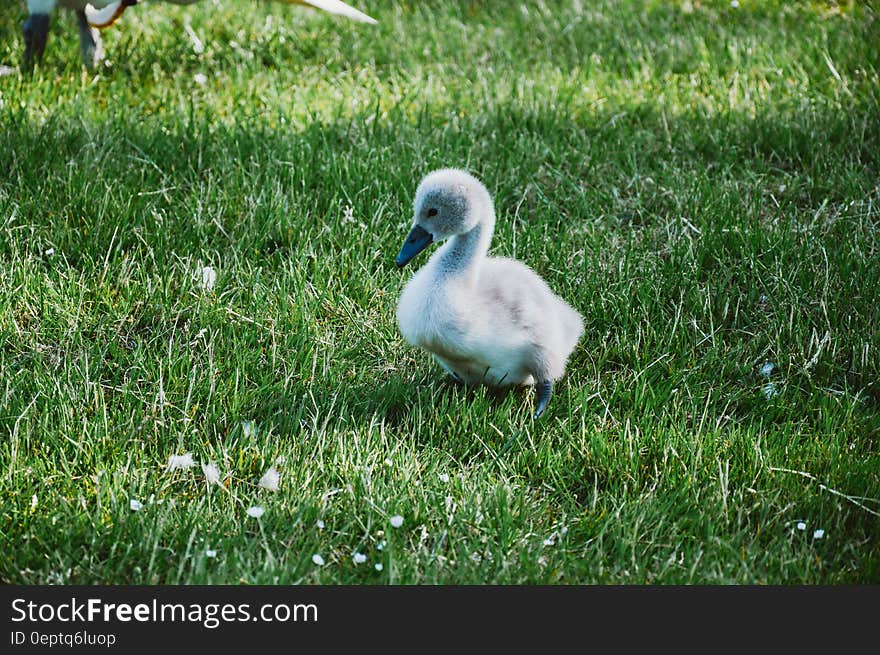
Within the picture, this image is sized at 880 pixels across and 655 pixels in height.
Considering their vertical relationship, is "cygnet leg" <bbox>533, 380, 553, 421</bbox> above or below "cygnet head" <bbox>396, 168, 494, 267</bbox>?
below

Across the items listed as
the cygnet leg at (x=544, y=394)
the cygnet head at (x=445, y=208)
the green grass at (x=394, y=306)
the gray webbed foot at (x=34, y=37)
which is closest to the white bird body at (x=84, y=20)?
the gray webbed foot at (x=34, y=37)

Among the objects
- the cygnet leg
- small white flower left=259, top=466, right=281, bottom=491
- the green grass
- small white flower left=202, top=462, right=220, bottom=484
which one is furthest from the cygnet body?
small white flower left=202, top=462, right=220, bottom=484

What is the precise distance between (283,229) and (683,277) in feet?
5.29

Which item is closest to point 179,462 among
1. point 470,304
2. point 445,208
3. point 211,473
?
point 211,473

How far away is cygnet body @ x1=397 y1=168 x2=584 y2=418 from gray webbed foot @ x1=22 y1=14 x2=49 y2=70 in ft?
10.5

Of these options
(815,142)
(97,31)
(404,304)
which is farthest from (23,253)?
(815,142)

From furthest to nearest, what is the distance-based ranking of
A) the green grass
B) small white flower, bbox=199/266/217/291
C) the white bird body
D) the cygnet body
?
the white bird body
small white flower, bbox=199/266/217/291
the cygnet body
the green grass

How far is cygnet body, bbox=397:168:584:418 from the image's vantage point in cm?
321

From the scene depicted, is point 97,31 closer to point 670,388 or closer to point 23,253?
point 23,253

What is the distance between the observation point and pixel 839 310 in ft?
13.0

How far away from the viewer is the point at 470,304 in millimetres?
3229

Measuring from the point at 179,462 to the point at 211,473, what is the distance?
0.36 feet

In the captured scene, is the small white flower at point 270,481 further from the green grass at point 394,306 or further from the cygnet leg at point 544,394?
the cygnet leg at point 544,394

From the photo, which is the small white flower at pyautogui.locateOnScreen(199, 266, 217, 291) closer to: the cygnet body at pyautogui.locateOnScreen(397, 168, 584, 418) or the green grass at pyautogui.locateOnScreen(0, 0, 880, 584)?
the green grass at pyautogui.locateOnScreen(0, 0, 880, 584)
